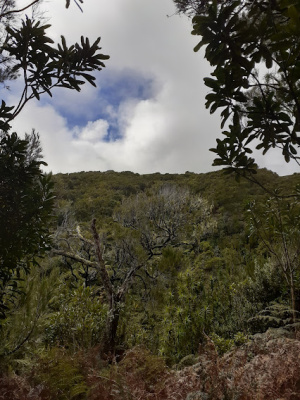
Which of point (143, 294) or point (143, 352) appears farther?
point (143, 294)

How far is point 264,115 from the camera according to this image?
2008 mm

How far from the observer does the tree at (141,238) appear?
7.86m

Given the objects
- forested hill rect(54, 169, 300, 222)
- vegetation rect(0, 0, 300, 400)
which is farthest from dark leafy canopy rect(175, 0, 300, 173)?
forested hill rect(54, 169, 300, 222)

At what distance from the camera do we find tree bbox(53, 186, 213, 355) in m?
7.86

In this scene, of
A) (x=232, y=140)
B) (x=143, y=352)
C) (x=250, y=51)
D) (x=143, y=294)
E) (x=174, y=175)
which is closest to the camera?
(x=250, y=51)

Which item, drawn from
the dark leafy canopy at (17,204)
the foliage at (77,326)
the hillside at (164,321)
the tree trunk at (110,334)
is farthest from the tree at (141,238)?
the dark leafy canopy at (17,204)

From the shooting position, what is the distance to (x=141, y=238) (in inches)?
413

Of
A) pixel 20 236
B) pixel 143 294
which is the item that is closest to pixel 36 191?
pixel 20 236

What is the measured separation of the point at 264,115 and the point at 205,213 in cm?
1282

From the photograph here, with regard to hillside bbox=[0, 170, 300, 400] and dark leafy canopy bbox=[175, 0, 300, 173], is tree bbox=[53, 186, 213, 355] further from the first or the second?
dark leafy canopy bbox=[175, 0, 300, 173]

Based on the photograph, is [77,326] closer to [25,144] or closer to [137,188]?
[25,144]

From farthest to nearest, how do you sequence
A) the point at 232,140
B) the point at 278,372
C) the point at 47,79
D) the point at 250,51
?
the point at 47,79 → the point at 232,140 → the point at 278,372 → the point at 250,51

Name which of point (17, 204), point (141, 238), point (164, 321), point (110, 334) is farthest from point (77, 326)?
point (141, 238)

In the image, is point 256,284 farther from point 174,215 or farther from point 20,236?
point 174,215
